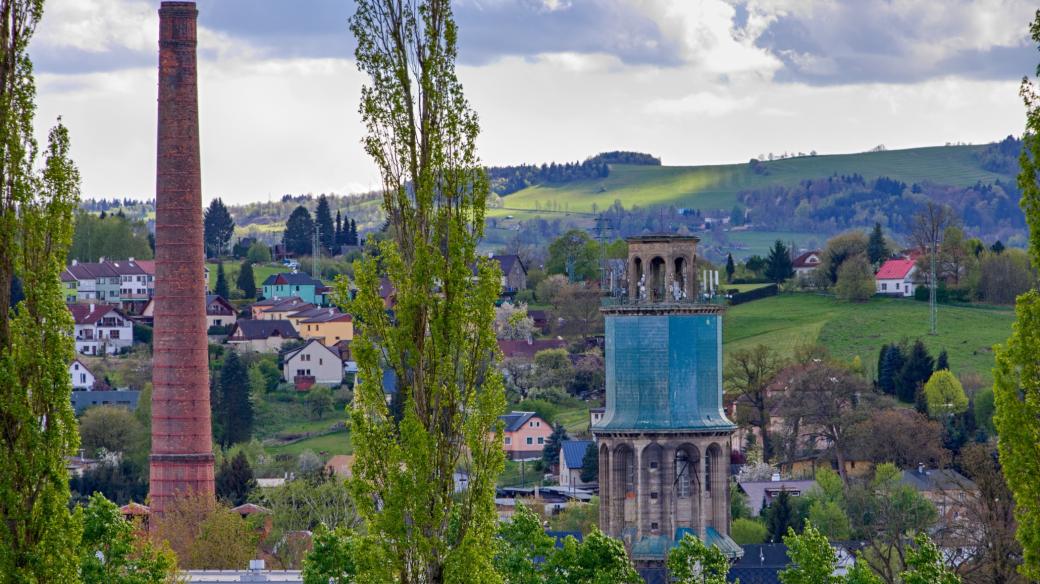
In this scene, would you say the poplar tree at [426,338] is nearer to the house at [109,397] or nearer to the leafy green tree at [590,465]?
the leafy green tree at [590,465]

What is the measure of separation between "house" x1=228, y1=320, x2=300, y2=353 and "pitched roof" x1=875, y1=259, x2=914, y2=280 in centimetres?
4129

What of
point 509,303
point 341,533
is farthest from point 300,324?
point 341,533

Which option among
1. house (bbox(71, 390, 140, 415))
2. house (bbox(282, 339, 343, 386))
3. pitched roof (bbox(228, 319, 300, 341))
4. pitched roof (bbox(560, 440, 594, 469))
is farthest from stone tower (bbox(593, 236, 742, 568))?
pitched roof (bbox(228, 319, 300, 341))

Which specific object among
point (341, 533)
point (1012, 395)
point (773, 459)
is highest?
point (1012, 395)

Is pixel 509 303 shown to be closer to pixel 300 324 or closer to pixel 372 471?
pixel 300 324

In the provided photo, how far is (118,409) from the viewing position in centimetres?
12875

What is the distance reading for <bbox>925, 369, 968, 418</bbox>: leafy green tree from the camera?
120125mm

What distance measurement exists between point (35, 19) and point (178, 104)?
2082 inches

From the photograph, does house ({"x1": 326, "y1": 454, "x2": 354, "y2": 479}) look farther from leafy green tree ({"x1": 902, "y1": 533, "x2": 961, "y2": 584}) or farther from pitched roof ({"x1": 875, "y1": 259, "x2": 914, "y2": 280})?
leafy green tree ({"x1": 902, "y1": 533, "x2": 961, "y2": 584})

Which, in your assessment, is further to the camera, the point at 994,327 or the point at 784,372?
the point at 994,327

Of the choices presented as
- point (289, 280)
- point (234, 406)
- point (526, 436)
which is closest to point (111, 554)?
point (526, 436)

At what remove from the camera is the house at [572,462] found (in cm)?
11656

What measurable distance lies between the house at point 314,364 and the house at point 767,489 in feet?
158

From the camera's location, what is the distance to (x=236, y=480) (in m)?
109
